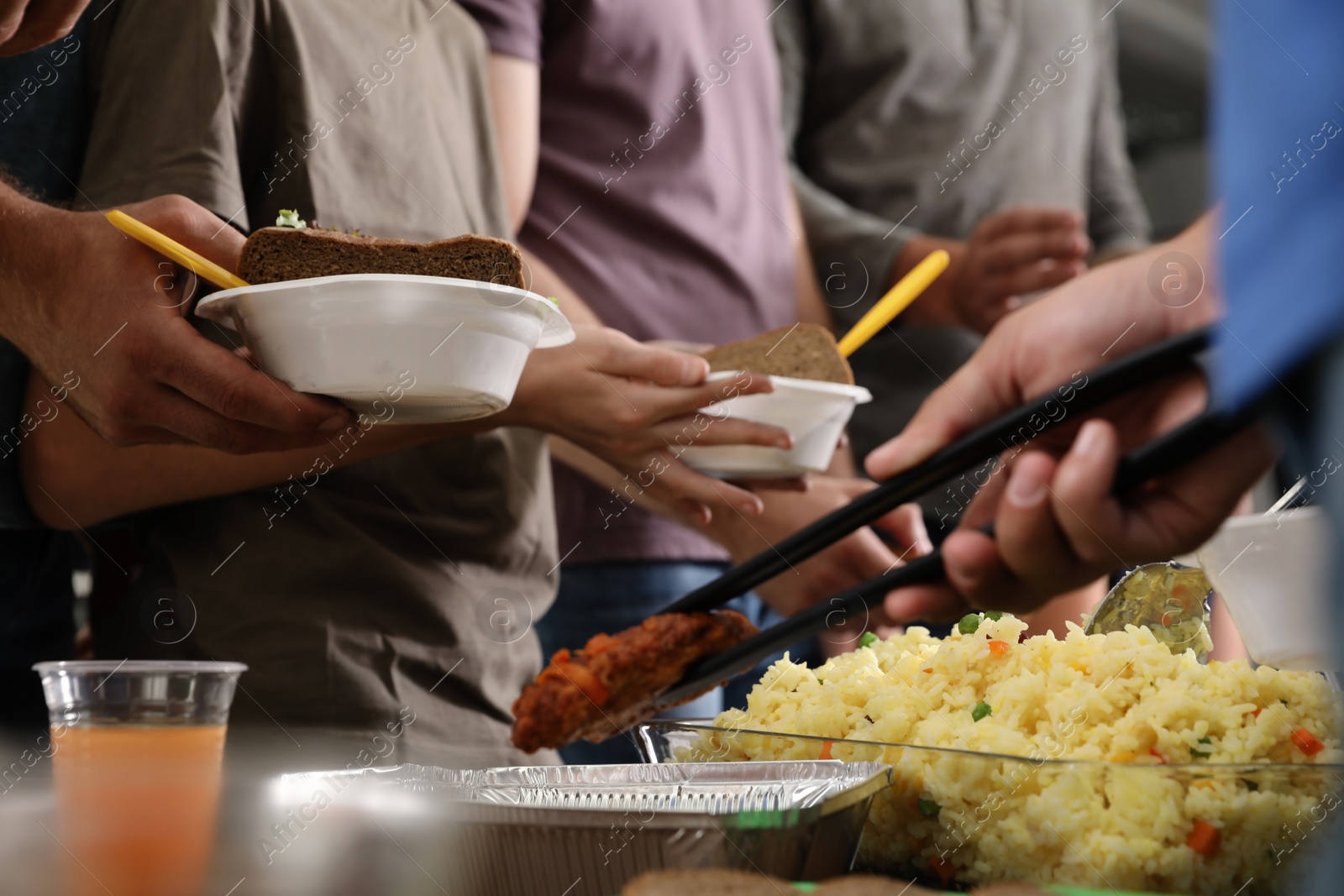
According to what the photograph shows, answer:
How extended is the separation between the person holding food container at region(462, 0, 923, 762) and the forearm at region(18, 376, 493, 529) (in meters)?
0.52

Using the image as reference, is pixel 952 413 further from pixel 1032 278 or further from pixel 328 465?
pixel 1032 278

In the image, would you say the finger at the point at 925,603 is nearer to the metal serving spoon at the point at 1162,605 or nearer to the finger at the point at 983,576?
the finger at the point at 983,576

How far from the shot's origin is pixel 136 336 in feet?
2.45

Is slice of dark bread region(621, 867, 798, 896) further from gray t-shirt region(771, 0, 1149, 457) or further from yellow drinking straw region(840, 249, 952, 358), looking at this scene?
gray t-shirt region(771, 0, 1149, 457)

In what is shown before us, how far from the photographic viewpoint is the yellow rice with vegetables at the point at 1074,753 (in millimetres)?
567

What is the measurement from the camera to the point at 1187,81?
570 cm

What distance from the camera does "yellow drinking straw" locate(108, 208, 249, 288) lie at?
708 mm

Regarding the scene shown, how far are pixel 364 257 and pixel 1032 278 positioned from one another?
1.25 metres

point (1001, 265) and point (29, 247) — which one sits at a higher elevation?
point (1001, 265)

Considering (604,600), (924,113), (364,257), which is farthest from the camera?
(924,113)

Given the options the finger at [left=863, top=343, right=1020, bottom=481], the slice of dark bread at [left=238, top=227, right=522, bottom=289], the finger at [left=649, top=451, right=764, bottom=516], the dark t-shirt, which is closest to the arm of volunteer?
the finger at [left=863, top=343, right=1020, bottom=481]

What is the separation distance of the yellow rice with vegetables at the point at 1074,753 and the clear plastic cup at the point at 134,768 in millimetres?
326

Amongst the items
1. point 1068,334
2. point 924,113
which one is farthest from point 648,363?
point 924,113

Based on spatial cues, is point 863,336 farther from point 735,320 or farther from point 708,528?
point 735,320
